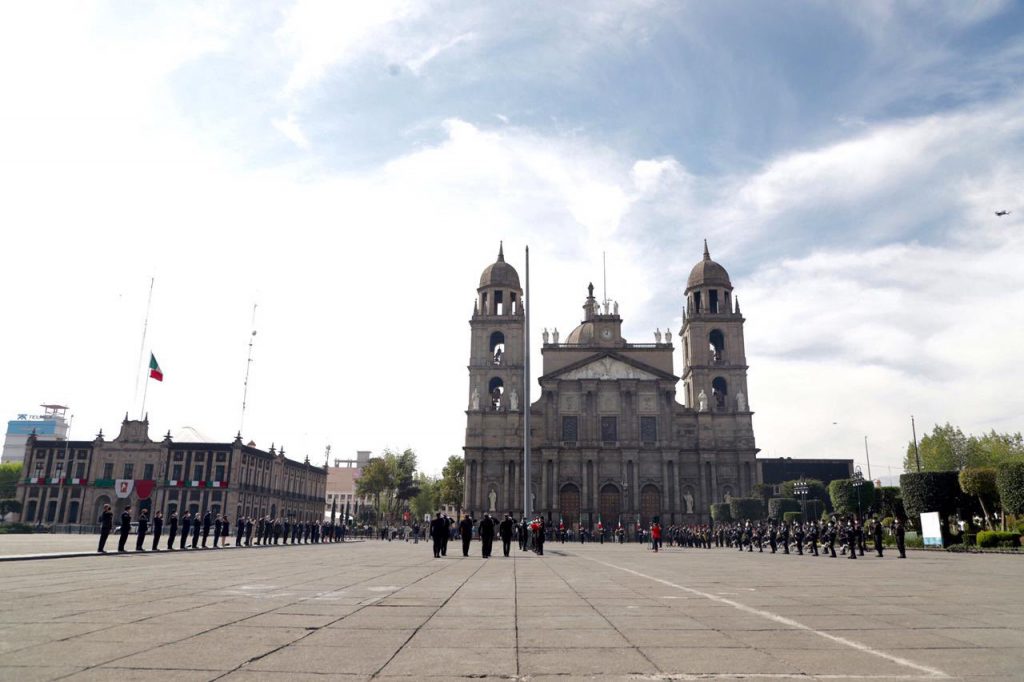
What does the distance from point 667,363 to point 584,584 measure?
192ft

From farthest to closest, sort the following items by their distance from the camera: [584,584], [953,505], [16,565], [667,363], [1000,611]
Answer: [667,363] → [953,505] → [16,565] → [584,584] → [1000,611]

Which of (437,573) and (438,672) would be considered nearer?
(438,672)

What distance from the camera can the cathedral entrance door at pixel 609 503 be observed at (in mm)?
64312

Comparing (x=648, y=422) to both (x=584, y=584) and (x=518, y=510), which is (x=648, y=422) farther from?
(x=584, y=584)

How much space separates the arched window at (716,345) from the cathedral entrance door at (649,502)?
1457cm

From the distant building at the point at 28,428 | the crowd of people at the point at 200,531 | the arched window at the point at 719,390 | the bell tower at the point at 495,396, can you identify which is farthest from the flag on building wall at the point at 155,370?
the distant building at the point at 28,428

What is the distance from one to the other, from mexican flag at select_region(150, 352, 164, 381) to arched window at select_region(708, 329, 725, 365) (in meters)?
49.7

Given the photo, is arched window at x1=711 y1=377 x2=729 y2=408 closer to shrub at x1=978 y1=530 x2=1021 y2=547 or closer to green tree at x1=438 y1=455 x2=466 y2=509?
green tree at x1=438 y1=455 x2=466 y2=509

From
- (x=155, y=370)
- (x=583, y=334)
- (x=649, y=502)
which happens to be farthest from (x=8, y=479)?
(x=649, y=502)

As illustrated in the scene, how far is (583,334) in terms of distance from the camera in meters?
77.3

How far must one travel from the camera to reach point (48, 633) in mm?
6551

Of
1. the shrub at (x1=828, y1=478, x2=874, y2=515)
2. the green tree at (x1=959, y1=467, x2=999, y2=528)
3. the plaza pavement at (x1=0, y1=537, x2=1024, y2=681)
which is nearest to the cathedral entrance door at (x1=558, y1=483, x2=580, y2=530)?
the shrub at (x1=828, y1=478, x2=874, y2=515)

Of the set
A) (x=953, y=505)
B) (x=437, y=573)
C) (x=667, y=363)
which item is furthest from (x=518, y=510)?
(x=437, y=573)

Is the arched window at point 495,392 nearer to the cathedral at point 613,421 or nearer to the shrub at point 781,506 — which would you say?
the cathedral at point 613,421
